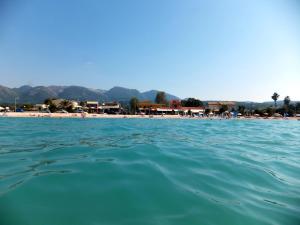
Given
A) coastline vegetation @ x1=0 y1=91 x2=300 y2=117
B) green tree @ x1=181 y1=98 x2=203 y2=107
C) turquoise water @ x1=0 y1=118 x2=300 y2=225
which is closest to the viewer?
turquoise water @ x1=0 y1=118 x2=300 y2=225

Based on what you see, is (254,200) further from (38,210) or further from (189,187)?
(38,210)

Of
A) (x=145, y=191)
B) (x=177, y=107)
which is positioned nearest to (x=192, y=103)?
(x=177, y=107)

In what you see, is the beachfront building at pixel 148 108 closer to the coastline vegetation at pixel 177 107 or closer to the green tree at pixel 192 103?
the coastline vegetation at pixel 177 107

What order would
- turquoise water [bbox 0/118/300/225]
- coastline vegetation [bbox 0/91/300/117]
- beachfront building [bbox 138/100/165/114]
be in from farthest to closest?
beachfront building [bbox 138/100/165/114] < coastline vegetation [bbox 0/91/300/117] < turquoise water [bbox 0/118/300/225]

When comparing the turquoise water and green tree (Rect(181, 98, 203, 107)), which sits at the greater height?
green tree (Rect(181, 98, 203, 107))

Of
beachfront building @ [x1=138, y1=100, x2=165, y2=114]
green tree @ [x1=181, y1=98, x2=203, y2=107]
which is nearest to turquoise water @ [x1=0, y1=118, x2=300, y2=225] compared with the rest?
beachfront building @ [x1=138, y1=100, x2=165, y2=114]

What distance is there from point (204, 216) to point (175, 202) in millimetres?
504

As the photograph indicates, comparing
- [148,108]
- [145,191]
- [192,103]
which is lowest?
[145,191]

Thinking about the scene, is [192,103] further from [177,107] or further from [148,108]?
[148,108]

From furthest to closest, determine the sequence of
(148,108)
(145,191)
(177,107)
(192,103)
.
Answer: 1. (192,103)
2. (177,107)
3. (148,108)
4. (145,191)

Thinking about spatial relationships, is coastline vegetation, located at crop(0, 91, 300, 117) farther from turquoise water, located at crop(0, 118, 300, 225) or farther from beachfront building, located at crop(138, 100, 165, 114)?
turquoise water, located at crop(0, 118, 300, 225)

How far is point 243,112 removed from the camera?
10262cm

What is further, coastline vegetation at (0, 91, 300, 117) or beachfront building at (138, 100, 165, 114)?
beachfront building at (138, 100, 165, 114)

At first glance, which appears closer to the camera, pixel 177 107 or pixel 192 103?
pixel 177 107
